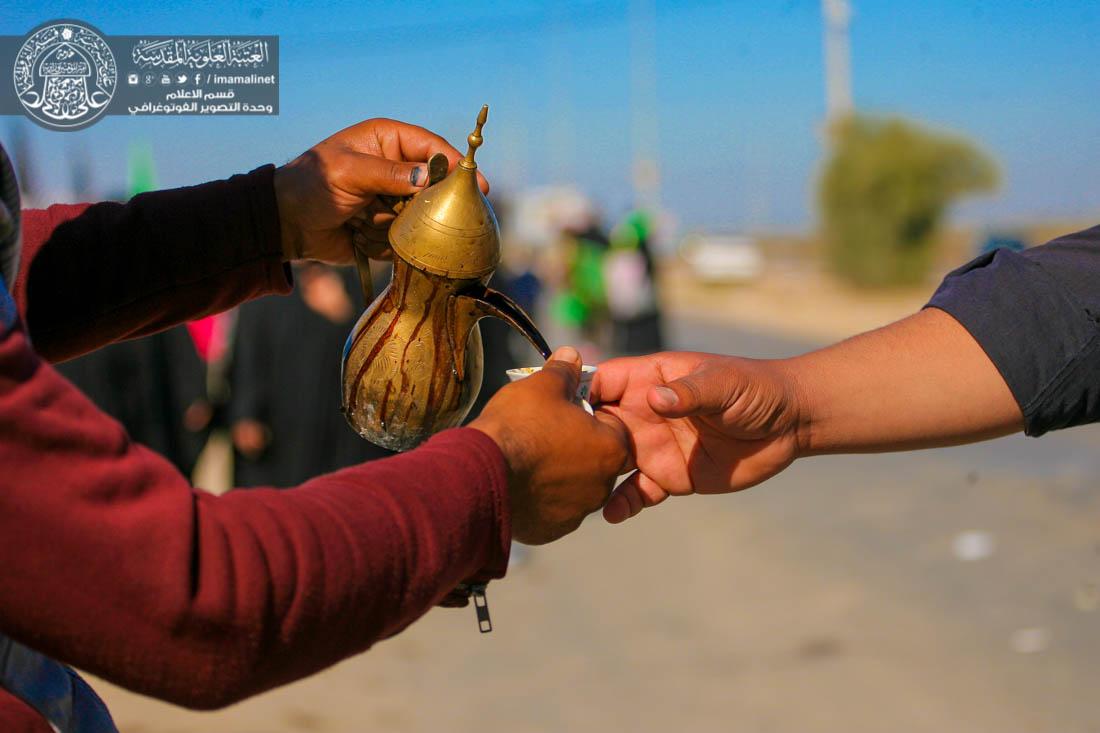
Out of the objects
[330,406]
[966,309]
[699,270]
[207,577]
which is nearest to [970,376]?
[966,309]

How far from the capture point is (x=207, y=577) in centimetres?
118

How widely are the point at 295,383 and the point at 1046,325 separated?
448 cm

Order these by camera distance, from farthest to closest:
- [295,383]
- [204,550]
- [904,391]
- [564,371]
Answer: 1. [295,383]
2. [904,391]
3. [564,371]
4. [204,550]

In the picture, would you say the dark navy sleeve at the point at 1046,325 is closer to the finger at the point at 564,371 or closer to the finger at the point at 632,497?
the finger at the point at 632,497

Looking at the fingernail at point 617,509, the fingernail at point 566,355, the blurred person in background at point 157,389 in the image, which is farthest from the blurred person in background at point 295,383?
the fingernail at point 566,355

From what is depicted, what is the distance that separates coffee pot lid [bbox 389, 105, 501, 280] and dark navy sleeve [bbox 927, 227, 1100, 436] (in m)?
0.98

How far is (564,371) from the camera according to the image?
169 cm

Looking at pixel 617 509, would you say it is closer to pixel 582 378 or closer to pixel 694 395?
pixel 694 395

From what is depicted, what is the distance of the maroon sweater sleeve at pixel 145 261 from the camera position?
190cm

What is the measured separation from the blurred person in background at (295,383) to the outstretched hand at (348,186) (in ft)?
12.7

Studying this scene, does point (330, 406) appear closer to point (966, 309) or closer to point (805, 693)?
point (805, 693)

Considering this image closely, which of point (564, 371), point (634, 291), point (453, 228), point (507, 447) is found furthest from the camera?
point (634, 291)

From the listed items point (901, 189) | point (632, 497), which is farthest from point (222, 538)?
point (901, 189)

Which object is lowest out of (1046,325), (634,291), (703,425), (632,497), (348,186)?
(634,291)
